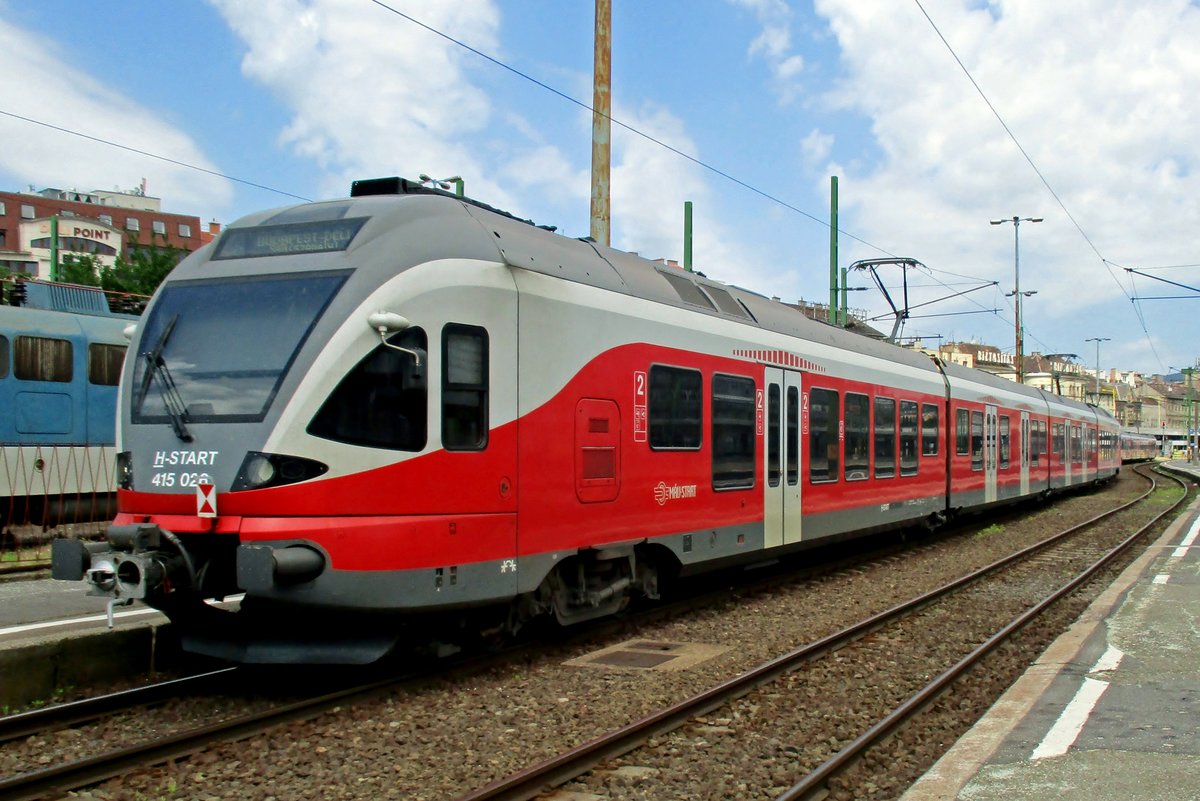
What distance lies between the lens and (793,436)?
465 inches

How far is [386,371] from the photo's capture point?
6.66 meters

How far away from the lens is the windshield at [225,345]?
258 inches

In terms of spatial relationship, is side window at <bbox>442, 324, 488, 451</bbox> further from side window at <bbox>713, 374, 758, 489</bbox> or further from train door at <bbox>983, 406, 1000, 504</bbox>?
train door at <bbox>983, 406, 1000, 504</bbox>

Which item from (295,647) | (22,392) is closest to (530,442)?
(295,647)

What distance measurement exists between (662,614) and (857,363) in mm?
5498

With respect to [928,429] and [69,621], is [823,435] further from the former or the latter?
[69,621]

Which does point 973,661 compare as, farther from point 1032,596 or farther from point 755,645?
point 1032,596

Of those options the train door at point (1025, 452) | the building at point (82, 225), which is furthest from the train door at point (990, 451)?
the building at point (82, 225)

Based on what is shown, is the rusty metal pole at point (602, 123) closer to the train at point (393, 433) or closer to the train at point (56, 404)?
the train at point (393, 433)

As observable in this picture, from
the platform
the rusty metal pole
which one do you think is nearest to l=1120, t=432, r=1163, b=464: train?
the rusty metal pole

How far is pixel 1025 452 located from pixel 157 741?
21650 mm

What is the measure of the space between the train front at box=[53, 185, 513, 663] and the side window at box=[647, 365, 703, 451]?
2632mm

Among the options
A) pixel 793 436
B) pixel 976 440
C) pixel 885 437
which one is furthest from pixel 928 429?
pixel 793 436

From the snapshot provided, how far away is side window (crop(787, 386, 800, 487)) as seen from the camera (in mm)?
11711
